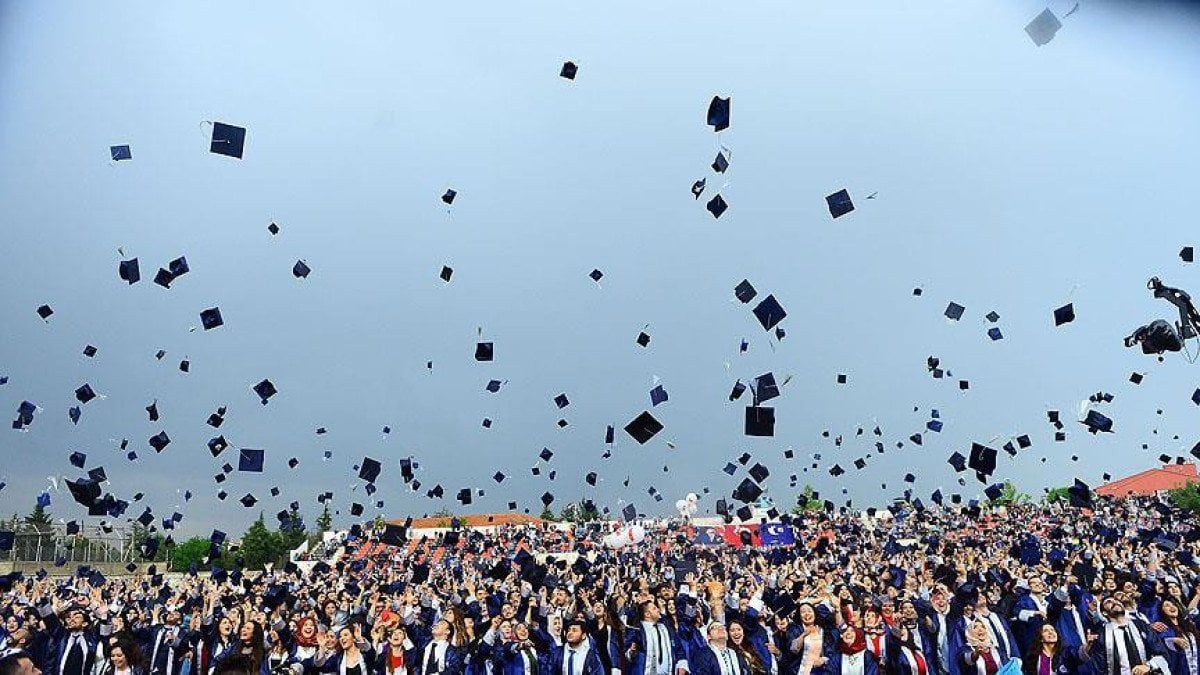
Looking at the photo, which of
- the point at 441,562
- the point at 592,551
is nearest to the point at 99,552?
the point at 441,562

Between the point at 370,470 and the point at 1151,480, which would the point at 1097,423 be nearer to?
the point at 370,470

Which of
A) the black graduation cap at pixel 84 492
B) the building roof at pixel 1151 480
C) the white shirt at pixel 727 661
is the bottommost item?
the white shirt at pixel 727 661

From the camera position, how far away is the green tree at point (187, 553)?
46.3 metres

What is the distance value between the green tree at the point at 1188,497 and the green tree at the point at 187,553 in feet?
171

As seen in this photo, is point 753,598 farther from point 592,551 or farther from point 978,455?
point 592,551

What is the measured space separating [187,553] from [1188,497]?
57072 mm

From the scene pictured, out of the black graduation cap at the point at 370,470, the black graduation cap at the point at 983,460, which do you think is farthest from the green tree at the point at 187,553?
the black graduation cap at the point at 983,460

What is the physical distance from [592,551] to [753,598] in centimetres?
1968

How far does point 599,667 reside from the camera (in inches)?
276

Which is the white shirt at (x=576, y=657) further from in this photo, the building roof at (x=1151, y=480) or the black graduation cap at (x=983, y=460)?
the building roof at (x=1151, y=480)

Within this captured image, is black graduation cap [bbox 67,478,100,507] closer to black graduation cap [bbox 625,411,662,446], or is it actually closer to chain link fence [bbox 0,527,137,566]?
black graduation cap [bbox 625,411,662,446]

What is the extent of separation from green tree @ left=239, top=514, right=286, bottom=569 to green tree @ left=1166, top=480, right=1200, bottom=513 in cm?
5017

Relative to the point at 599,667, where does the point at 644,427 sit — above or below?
above

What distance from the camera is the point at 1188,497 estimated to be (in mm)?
45656
